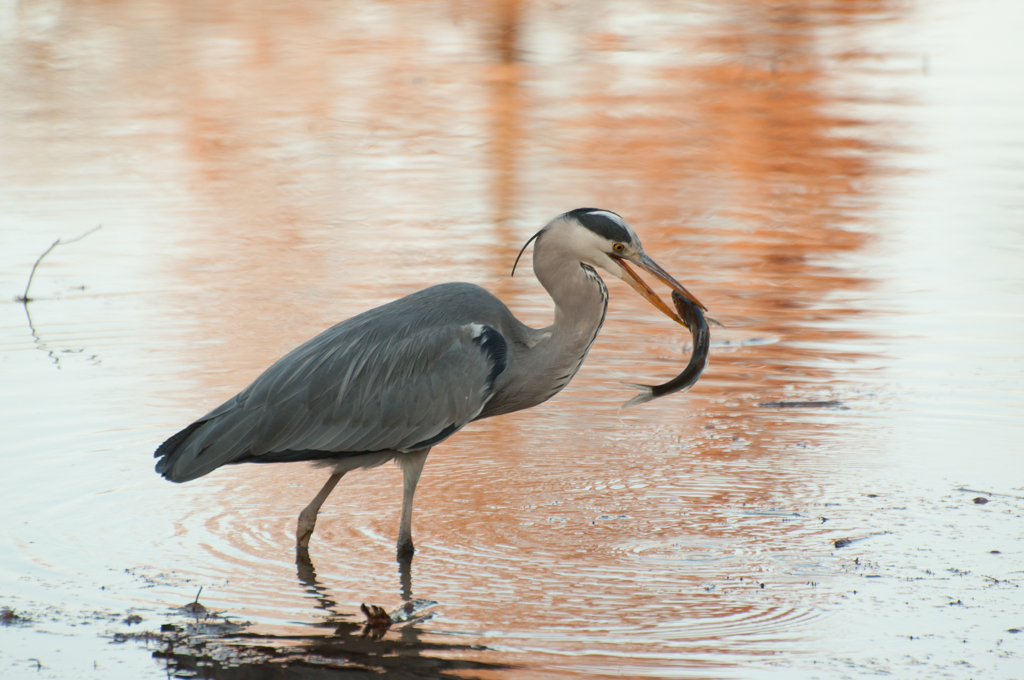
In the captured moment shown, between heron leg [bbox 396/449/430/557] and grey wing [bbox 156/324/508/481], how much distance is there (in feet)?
0.28

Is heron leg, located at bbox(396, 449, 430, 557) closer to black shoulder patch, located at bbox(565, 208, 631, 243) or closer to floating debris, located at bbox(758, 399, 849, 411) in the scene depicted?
black shoulder patch, located at bbox(565, 208, 631, 243)

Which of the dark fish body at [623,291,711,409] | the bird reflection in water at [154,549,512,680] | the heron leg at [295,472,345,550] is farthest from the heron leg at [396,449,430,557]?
the dark fish body at [623,291,711,409]

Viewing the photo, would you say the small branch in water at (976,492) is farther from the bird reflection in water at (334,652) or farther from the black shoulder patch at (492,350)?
the bird reflection in water at (334,652)

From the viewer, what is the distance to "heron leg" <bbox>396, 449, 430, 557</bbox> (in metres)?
5.55

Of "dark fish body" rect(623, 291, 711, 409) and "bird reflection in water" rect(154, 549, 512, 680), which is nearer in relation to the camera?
"bird reflection in water" rect(154, 549, 512, 680)

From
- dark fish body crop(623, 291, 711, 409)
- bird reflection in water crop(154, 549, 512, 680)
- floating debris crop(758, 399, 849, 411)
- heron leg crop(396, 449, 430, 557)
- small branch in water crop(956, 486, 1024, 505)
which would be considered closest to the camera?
bird reflection in water crop(154, 549, 512, 680)

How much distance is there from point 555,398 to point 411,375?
93.1 inches

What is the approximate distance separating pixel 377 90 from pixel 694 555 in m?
15.7

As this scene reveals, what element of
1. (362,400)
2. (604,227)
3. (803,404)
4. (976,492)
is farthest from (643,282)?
(803,404)

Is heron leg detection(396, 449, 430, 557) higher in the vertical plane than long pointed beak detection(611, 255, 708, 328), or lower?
lower

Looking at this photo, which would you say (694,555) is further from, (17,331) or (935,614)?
(17,331)

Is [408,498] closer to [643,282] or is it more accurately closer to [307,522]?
[307,522]

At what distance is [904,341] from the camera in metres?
8.76

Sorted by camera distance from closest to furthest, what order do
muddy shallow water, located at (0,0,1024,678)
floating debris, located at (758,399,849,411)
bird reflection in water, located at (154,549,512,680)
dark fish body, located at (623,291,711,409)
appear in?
bird reflection in water, located at (154,549,512,680) → muddy shallow water, located at (0,0,1024,678) → dark fish body, located at (623,291,711,409) → floating debris, located at (758,399,849,411)
